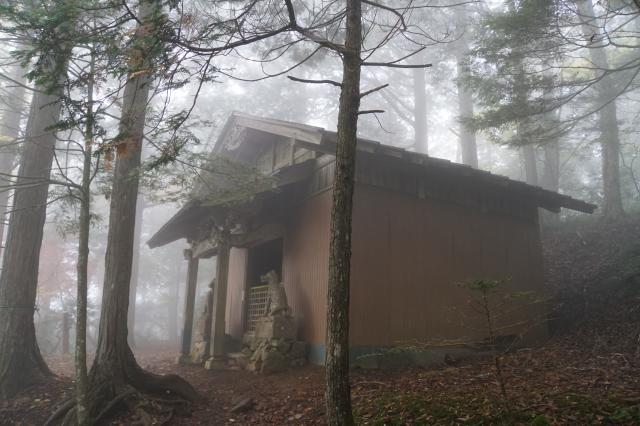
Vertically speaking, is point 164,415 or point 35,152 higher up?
point 35,152

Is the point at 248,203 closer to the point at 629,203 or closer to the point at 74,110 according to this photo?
the point at 74,110

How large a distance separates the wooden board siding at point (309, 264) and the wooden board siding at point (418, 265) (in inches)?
28.1

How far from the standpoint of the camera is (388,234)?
8.85 meters

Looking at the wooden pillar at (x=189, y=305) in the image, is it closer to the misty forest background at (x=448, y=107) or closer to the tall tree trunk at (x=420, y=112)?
the misty forest background at (x=448, y=107)

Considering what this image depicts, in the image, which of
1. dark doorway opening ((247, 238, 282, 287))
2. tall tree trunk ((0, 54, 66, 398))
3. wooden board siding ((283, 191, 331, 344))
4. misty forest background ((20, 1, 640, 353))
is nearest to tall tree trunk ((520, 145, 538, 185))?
misty forest background ((20, 1, 640, 353))

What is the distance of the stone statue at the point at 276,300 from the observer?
893 cm

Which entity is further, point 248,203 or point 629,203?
point 629,203

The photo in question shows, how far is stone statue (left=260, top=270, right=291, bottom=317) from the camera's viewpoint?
29.3 feet

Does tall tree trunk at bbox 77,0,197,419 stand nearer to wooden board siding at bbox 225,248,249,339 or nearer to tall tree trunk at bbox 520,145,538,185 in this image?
wooden board siding at bbox 225,248,249,339

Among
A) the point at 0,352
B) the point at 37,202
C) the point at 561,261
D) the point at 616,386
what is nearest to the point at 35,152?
the point at 37,202

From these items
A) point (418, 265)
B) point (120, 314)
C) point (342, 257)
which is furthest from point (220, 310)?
point (342, 257)

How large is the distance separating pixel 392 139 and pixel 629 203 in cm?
1302

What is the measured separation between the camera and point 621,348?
751cm

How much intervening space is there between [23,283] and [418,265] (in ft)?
24.5
